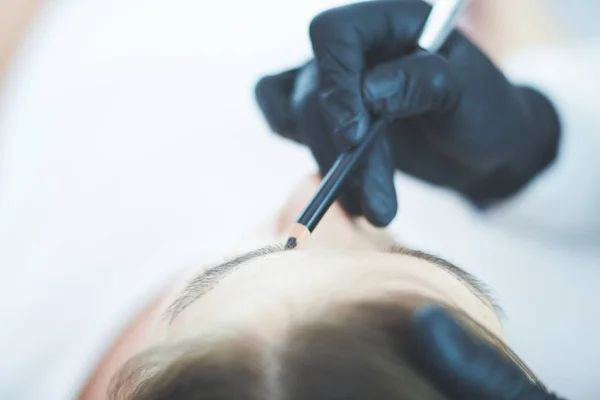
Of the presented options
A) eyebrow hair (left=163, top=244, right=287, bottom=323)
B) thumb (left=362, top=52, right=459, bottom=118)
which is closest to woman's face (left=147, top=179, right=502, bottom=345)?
eyebrow hair (left=163, top=244, right=287, bottom=323)

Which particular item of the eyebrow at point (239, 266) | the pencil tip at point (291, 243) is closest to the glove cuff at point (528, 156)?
the eyebrow at point (239, 266)

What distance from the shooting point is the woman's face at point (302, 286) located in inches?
15.6

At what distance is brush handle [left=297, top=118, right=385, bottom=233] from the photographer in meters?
0.49

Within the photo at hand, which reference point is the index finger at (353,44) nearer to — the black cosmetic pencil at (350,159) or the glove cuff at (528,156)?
the black cosmetic pencil at (350,159)

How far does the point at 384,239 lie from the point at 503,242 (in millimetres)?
139

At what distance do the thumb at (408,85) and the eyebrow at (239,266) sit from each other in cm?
12

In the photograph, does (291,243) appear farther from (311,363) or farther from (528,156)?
(528,156)

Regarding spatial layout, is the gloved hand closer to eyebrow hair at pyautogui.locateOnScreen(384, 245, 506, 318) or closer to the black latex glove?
eyebrow hair at pyautogui.locateOnScreen(384, 245, 506, 318)

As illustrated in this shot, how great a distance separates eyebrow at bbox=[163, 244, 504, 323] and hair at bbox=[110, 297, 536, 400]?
0.05m

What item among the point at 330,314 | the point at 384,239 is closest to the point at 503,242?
the point at 384,239

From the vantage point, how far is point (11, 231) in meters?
0.57

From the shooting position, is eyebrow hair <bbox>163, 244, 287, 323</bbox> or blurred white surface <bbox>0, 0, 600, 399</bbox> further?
blurred white surface <bbox>0, 0, 600, 399</bbox>

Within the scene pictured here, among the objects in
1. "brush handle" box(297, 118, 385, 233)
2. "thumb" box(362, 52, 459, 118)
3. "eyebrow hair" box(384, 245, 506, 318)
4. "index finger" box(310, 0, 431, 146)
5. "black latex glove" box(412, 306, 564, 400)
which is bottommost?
"eyebrow hair" box(384, 245, 506, 318)

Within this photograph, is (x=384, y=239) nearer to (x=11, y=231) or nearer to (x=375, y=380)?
(x=375, y=380)
